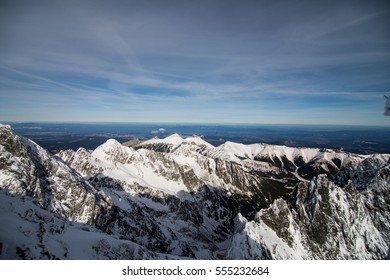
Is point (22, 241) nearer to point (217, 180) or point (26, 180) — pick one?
point (26, 180)

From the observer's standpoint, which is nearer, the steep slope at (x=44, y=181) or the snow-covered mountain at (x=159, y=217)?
the snow-covered mountain at (x=159, y=217)

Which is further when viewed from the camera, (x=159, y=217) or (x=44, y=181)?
(x=159, y=217)

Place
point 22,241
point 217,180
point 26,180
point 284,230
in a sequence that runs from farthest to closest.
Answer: point 217,180 < point 284,230 < point 26,180 < point 22,241

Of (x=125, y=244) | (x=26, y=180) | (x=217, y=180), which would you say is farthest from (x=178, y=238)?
(x=217, y=180)

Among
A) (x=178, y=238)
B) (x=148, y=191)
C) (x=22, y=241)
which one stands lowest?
(x=178, y=238)

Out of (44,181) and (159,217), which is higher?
(44,181)

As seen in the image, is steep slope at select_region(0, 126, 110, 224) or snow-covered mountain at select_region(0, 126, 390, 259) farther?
steep slope at select_region(0, 126, 110, 224)

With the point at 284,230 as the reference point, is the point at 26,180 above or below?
above

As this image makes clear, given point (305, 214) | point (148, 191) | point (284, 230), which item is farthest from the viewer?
point (148, 191)
